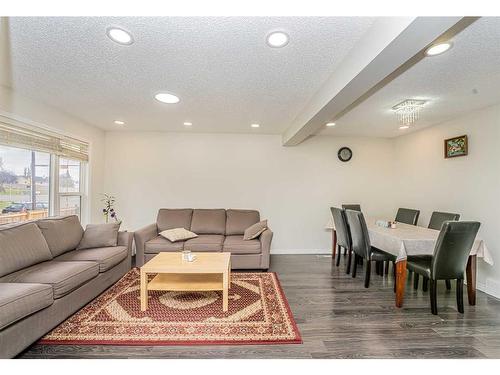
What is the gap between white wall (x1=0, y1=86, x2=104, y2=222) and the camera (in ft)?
8.56

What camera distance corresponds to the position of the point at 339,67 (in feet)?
6.41

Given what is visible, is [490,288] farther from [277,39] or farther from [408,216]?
[277,39]

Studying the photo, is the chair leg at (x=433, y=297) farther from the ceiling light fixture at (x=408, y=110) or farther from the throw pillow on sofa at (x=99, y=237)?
the throw pillow on sofa at (x=99, y=237)

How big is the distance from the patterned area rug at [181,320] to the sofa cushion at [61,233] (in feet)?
2.28

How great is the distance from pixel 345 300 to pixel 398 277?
0.59m

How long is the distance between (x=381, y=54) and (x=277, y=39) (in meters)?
0.66

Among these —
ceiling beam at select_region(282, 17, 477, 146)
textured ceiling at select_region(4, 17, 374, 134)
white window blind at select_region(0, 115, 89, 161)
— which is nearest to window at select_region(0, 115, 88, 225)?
white window blind at select_region(0, 115, 89, 161)

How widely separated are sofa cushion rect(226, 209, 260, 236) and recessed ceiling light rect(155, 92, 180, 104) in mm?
2035

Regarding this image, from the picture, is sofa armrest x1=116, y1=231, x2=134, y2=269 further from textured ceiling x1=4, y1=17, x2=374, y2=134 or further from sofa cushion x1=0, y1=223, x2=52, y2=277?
textured ceiling x1=4, y1=17, x2=374, y2=134

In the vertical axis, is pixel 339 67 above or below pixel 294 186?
above

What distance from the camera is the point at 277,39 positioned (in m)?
1.64

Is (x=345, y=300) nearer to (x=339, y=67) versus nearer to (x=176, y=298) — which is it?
(x=176, y=298)
